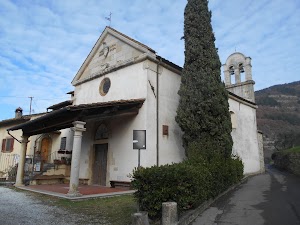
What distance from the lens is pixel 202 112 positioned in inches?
442

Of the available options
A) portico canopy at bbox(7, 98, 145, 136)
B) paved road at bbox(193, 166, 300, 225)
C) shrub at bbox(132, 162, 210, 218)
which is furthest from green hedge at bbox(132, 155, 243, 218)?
portico canopy at bbox(7, 98, 145, 136)

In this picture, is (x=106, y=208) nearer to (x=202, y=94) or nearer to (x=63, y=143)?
(x=202, y=94)

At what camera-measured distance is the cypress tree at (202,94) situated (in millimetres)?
11094

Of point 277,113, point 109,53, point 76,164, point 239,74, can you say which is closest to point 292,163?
point 239,74

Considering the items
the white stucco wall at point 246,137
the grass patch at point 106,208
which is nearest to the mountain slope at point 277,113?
the white stucco wall at point 246,137

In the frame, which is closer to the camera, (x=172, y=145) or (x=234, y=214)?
(x=234, y=214)

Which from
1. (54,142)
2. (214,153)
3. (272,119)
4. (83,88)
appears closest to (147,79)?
(214,153)

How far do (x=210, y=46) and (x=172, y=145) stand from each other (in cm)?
522

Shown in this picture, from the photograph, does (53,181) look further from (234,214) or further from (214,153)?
(234,214)

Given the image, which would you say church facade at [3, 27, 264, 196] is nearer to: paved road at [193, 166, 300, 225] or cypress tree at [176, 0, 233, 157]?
cypress tree at [176, 0, 233, 157]

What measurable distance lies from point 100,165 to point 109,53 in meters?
6.42

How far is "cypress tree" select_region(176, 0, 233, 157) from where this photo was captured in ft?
36.4

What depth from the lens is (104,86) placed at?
47.6 feet

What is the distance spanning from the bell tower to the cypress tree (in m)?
10.9
